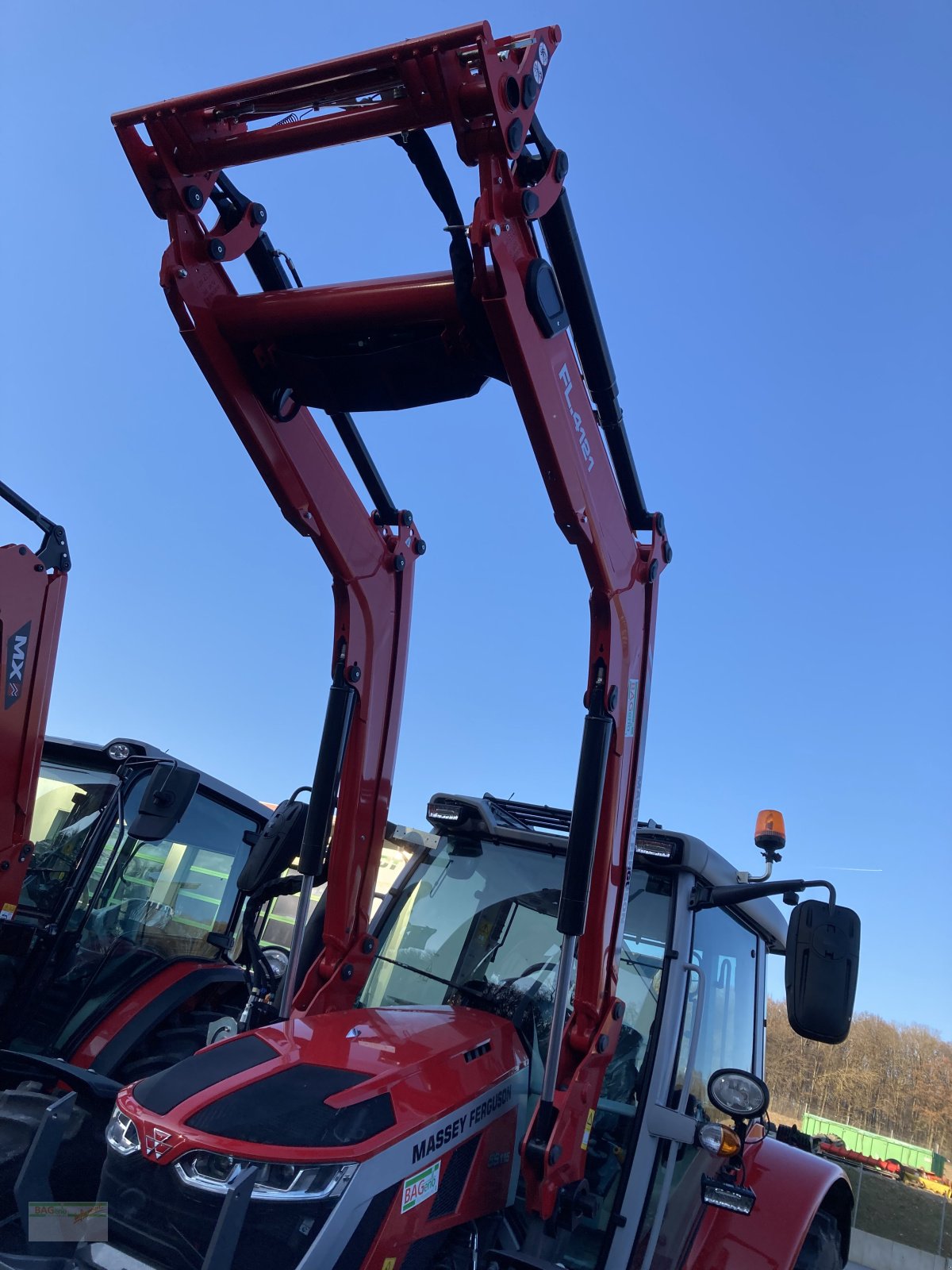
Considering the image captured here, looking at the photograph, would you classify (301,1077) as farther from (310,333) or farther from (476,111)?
(476,111)

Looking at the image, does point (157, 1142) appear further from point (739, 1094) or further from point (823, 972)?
point (823, 972)

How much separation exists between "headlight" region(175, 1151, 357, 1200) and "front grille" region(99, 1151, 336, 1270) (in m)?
0.02

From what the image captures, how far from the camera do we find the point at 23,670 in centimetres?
Answer: 522

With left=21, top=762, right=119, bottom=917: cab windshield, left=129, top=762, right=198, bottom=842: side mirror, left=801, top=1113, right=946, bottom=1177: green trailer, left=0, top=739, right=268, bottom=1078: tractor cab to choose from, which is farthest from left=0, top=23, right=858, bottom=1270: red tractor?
left=801, top=1113, right=946, bottom=1177: green trailer

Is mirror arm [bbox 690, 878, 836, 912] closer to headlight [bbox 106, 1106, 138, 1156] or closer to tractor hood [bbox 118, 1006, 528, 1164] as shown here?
tractor hood [bbox 118, 1006, 528, 1164]

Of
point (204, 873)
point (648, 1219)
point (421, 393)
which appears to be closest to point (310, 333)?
point (421, 393)

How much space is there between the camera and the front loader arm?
16.6ft

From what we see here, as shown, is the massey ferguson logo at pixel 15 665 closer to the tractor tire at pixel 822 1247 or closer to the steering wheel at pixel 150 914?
the steering wheel at pixel 150 914

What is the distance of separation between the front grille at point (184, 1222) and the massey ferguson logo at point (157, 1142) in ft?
0.13

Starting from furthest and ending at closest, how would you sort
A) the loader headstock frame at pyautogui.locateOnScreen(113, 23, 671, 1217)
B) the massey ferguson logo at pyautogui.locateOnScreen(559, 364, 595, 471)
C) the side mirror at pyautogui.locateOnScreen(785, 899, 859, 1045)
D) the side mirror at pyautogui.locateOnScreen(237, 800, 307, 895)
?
1. the side mirror at pyautogui.locateOnScreen(237, 800, 307, 895)
2. the massey ferguson logo at pyautogui.locateOnScreen(559, 364, 595, 471)
3. the side mirror at pyautogui.locateOnScreen(785, 899, 859, 1045)
4. the loader headstock frame at pyautogui.locateOnScreen(113, 23, 671, 1217)

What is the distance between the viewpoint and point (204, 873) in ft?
19.7

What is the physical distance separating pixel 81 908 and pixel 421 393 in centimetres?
354

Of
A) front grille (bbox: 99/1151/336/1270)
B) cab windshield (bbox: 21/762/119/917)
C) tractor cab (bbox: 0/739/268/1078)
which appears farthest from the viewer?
cab windshield (bbox: 21/762/119/917)

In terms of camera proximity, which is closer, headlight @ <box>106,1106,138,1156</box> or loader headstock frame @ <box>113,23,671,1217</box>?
headlight @ <box>106,1106,138,1156</box>
